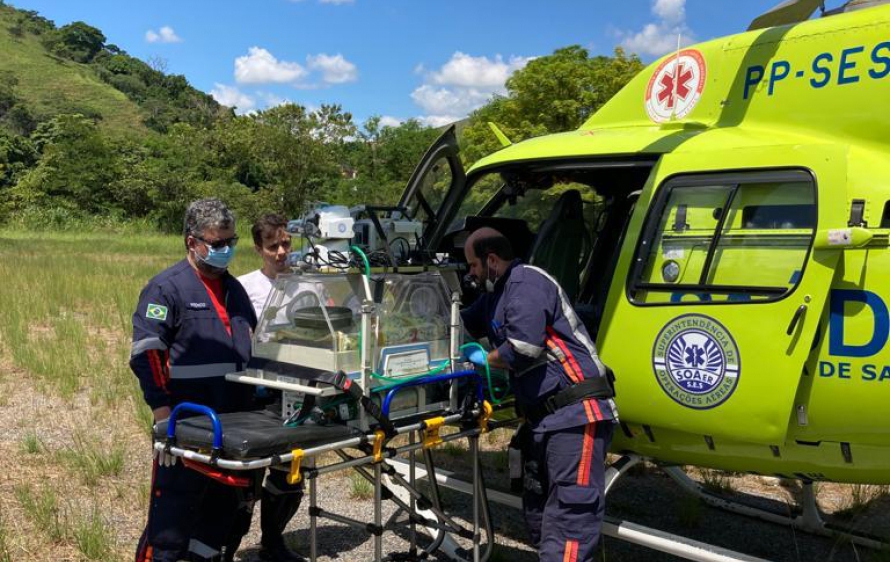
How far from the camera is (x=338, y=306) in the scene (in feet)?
11.8

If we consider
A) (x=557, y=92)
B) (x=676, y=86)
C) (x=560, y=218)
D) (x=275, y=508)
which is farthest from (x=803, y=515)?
(x=557, y=92)

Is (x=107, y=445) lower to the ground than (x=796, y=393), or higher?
lower

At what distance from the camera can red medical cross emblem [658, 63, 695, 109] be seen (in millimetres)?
4355

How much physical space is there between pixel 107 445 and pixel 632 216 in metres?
5.21

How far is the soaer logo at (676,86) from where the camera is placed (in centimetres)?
430

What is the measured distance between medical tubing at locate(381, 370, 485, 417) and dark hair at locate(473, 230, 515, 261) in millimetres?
631

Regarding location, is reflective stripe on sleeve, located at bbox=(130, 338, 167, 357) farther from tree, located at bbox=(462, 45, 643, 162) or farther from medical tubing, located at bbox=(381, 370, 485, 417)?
tree, located at bbox=(462, 45, 643, 162)

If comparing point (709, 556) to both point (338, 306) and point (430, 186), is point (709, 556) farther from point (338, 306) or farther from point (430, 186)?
point (430, 186)

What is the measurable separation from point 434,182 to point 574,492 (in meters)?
2.52

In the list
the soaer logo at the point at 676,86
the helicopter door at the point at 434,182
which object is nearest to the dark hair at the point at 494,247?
the helicopter door at the point at 434,182

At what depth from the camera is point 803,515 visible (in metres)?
5.15

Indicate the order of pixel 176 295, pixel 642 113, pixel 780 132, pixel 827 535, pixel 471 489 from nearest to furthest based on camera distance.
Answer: pixel 176 295 → pixel 780 132 → pixel 471 489 → pixel 642 113 → pixel 827 535

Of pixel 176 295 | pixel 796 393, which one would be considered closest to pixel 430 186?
pixel 176 295

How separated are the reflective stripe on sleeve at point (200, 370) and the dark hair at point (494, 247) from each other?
4.66ft
